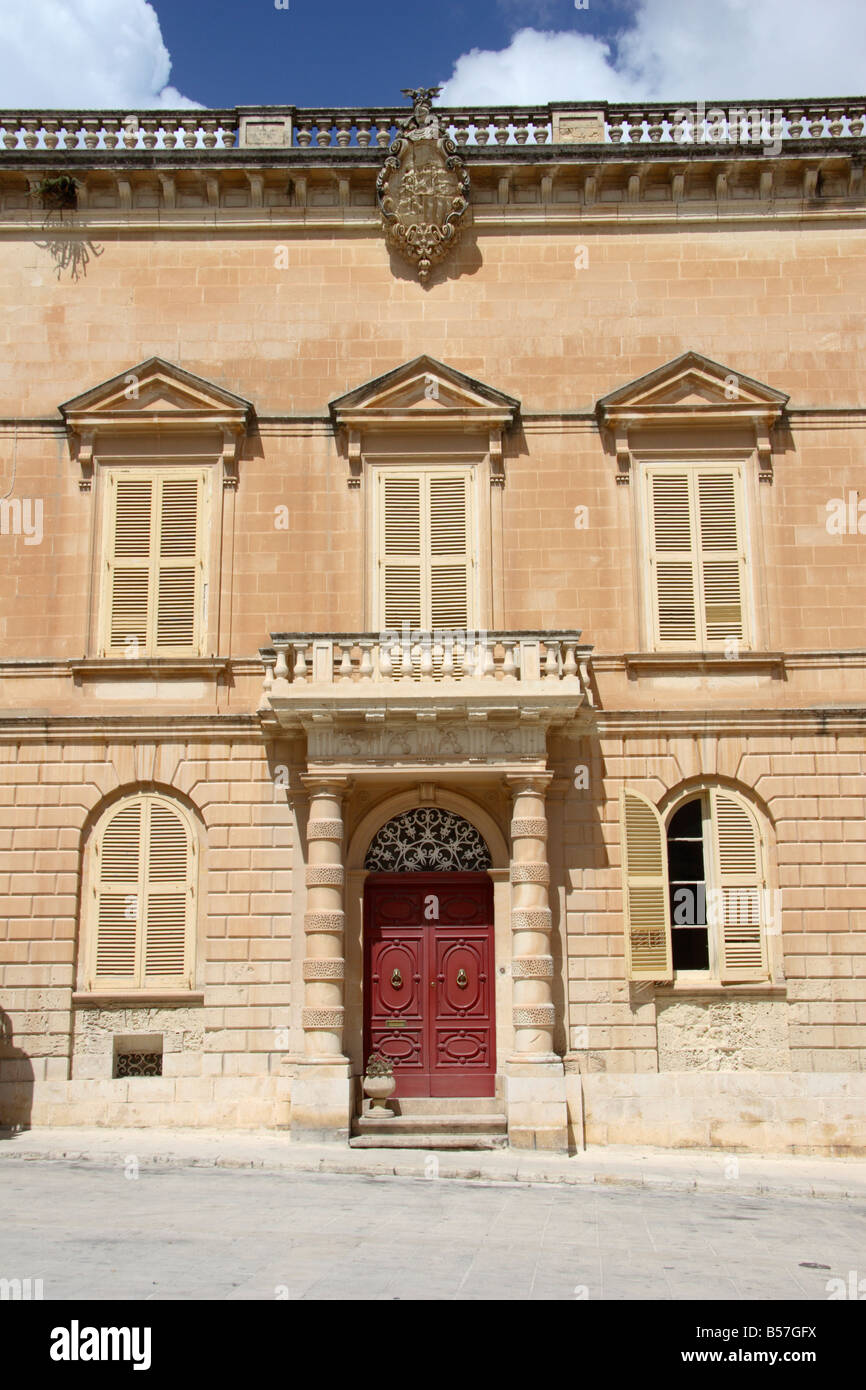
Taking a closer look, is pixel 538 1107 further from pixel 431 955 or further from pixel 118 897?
pixel 118 897

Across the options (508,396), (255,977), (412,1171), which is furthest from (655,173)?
(412,1171)

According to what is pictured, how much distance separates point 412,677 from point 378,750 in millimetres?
1064

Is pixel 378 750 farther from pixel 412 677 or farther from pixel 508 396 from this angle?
pixel 508 396

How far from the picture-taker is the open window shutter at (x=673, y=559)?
1844cm

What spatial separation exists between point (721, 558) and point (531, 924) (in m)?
6.16

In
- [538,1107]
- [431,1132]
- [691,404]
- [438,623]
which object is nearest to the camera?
[538,1107]

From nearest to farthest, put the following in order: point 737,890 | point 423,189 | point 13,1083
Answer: point 13,1083 → point 737,890 → point 423,189

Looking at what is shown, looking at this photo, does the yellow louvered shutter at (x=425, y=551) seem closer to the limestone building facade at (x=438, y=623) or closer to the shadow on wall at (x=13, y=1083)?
the limestone building facade at (x=438, y=623)

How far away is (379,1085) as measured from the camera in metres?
16.7

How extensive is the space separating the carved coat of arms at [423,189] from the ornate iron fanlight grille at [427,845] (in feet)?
27.5

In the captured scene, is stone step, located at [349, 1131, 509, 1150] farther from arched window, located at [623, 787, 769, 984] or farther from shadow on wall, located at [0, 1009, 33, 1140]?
shadow on wall, located at [0, 1009, 33, 1140]

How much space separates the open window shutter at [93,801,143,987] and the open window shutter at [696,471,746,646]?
8.66 metres

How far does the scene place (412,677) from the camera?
16.8 meters

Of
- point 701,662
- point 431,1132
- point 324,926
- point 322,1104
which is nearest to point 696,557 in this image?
point 701,662
